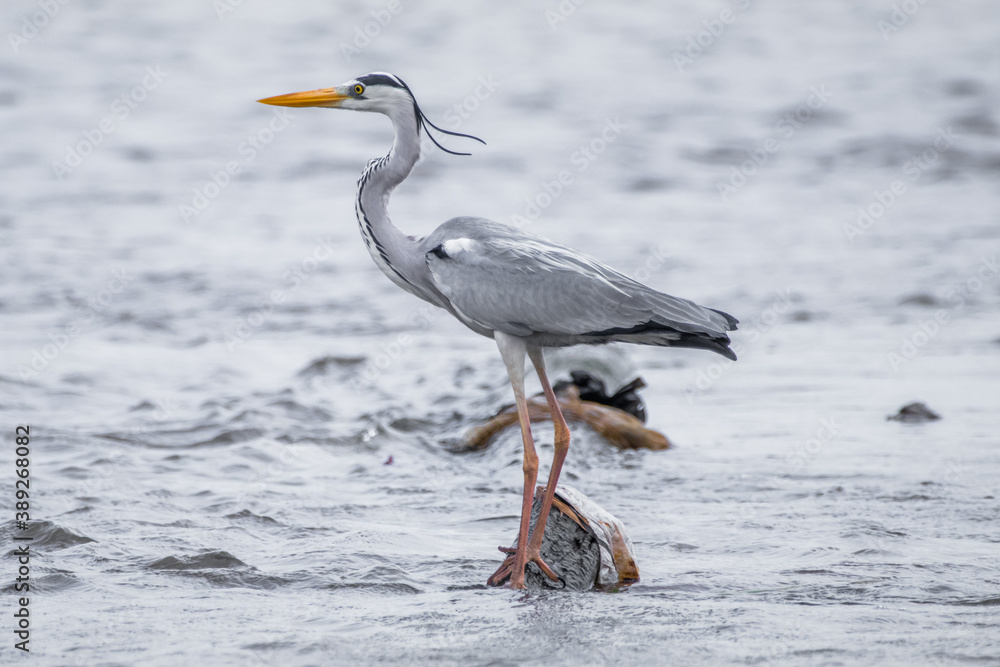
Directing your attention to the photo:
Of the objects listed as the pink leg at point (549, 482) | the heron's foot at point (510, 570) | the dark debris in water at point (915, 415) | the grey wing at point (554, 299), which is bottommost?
the heron's foot at point (510, 570)

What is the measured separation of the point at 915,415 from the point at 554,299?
3.88 metres

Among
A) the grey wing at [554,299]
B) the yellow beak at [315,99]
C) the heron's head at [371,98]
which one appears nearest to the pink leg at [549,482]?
the grey wing at [554,299]

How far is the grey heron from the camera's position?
557 centimetres

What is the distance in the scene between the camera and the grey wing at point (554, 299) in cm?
558

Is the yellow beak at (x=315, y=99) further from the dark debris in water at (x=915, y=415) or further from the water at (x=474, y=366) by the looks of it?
the dark debris in water at (x=915, y=415)

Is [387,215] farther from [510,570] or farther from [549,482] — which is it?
[510,570]

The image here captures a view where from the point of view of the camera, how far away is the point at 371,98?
244 inches

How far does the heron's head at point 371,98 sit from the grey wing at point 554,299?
0.70 metres

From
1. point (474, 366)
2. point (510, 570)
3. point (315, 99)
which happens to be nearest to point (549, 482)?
point (510, 570)

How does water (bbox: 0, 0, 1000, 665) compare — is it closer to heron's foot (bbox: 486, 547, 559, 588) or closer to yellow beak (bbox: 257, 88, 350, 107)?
heron's foot (bbox: 486, 547, 559, 588)

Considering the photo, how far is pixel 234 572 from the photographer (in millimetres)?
5535

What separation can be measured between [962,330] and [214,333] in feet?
23.1

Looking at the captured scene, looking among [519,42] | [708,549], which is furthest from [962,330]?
[519,42]

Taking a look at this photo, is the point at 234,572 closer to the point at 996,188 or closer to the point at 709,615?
the point at 709,615
